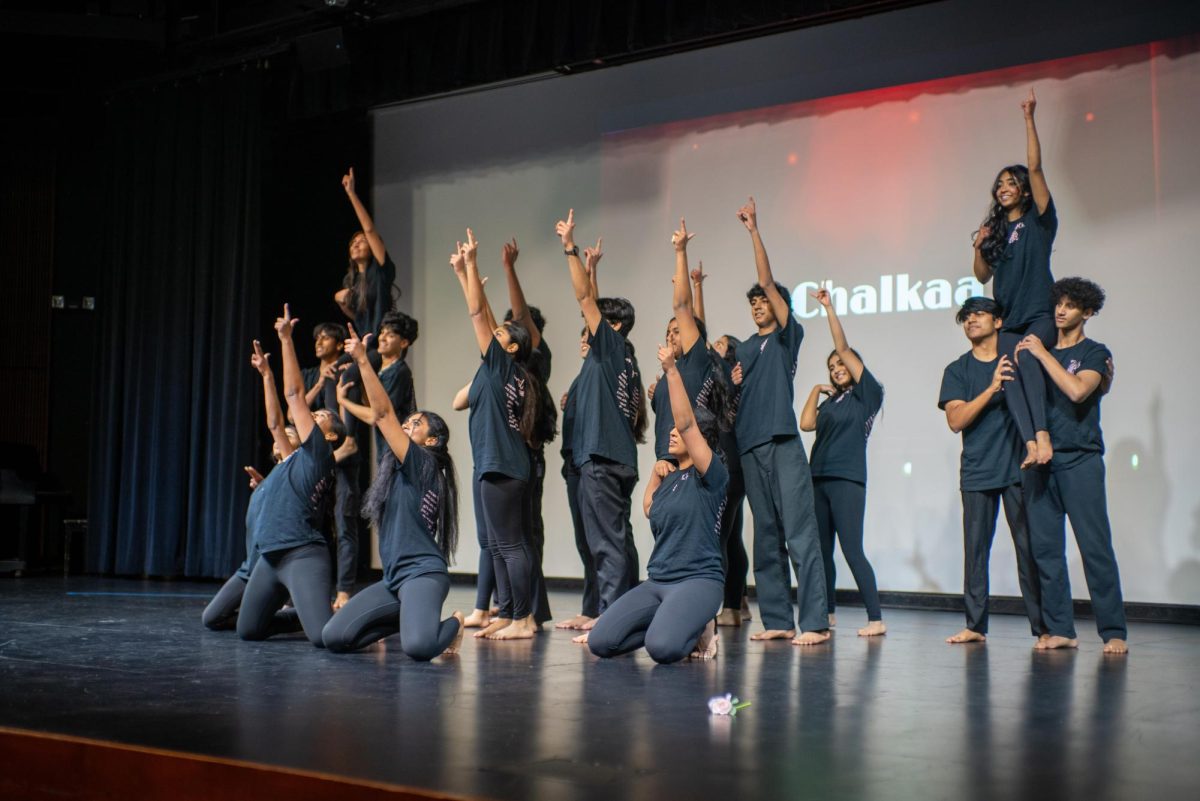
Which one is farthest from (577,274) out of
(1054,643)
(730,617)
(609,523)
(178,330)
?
(178,330)

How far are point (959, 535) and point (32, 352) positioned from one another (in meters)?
6.68

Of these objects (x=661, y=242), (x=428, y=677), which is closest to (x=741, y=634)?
(x=428, y=677)

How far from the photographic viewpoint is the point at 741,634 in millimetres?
4898

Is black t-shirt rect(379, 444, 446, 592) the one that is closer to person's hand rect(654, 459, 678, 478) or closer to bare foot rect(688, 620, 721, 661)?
person's hand rect(654, 459, 678, 478)

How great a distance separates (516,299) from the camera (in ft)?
16.5

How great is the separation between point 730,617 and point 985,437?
1371 mm

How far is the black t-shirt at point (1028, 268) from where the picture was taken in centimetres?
462

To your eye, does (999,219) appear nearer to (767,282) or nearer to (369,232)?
(767,282)

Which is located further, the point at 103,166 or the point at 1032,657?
the point at 103,166

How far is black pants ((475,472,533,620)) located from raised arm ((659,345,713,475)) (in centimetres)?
91

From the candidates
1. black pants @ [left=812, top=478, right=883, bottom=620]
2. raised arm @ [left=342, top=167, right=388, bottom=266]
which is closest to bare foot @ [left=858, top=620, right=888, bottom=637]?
black pants @ [left=812, top=478, right=883, bottom=620]

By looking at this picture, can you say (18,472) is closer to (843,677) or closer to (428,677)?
(428,677)

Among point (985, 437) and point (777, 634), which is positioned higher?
point (985, 437)

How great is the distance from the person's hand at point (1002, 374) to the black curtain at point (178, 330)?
4.92 meters
